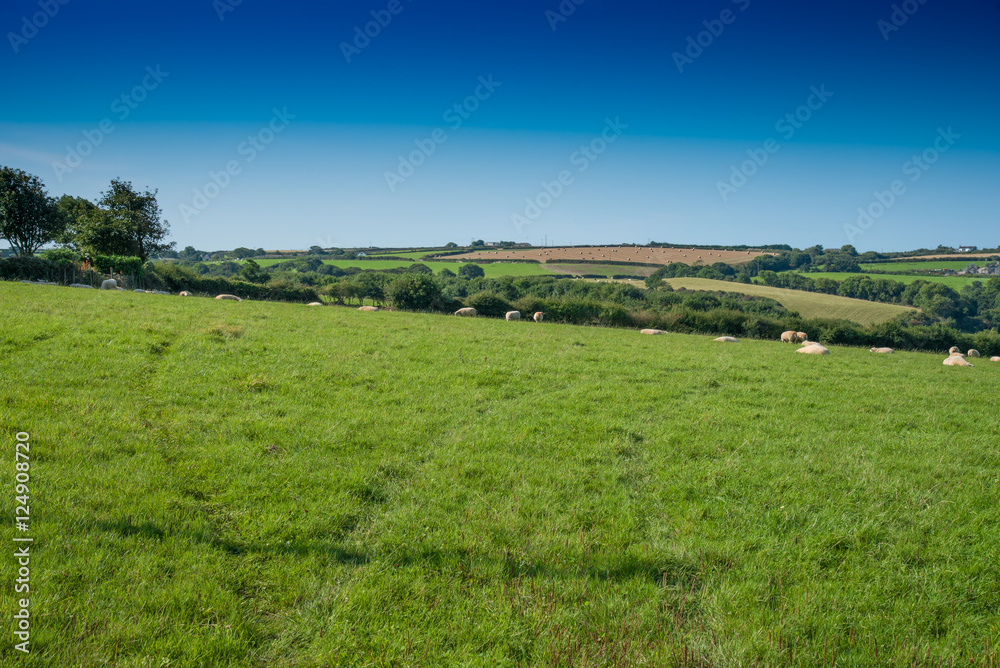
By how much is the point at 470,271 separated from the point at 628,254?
5230 centimetres

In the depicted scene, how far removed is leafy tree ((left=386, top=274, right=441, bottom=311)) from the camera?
48.4 m

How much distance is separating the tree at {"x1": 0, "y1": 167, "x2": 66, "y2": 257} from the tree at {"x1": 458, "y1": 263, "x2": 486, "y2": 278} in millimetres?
63197

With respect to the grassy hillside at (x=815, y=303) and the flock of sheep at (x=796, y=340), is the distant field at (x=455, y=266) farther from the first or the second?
the flock of sheep at (x=796, y=340)

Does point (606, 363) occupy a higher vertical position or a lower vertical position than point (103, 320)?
lower

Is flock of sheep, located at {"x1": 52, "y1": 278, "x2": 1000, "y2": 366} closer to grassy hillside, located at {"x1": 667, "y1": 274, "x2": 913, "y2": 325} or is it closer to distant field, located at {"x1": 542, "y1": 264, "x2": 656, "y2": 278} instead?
grassy hillside, located at {"x1": 667, "y1": 274, "x2": 913, "y2": 325}

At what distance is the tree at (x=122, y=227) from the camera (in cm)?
4016

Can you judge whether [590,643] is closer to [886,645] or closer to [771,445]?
[886,645]

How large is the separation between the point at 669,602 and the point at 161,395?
8581 mm

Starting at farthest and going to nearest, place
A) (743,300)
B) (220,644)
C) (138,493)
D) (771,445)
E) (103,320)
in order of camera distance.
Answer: (743,300)
(103,320)
(771,445)
(138,493)
(220,644)

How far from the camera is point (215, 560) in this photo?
13.1 ft

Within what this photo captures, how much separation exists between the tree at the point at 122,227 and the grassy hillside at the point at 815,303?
8390 cm

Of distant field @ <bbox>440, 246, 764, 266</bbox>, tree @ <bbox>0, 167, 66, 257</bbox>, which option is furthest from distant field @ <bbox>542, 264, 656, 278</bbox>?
tree @ <bbox>0, 167, 66, 257</bbox>

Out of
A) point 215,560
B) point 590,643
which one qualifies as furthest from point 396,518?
point 590,643

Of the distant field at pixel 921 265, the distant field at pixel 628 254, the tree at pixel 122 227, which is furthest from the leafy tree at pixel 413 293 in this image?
the distant field at pixel 921 265
